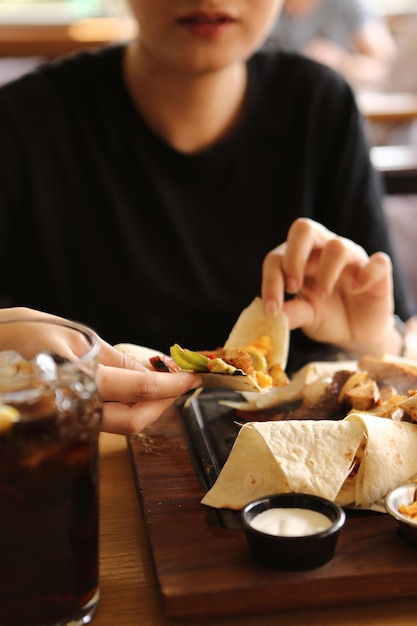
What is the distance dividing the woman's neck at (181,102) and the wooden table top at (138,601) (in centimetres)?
119

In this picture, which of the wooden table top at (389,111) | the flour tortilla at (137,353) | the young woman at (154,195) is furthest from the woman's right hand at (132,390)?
the wooden table top at (389,111)

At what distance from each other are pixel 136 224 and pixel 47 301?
336mm

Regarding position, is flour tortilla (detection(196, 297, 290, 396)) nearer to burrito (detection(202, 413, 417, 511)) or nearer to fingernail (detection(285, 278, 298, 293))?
fingernail (detection(285, 278, 298, 293))

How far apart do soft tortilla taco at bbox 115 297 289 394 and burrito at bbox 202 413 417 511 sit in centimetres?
11

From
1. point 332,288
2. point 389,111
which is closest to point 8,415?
point 332,288

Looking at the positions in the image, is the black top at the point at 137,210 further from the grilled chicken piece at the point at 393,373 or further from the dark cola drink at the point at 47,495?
the dark cola drink at the point at 47,495

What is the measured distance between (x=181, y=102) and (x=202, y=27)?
31cm

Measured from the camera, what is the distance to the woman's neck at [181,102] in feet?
6.97

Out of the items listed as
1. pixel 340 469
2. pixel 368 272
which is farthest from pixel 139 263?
pixel 340 469

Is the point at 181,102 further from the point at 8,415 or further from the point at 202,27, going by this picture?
the point at 8,415

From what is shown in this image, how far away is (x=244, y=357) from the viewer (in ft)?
4.54

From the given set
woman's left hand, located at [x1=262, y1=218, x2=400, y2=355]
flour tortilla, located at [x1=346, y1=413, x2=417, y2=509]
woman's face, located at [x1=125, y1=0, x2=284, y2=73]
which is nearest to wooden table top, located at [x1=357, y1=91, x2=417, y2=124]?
woman's face, located at [x1=125, y1=0, x2=284, y2=73]

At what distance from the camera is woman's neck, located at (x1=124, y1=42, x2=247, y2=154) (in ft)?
6.97

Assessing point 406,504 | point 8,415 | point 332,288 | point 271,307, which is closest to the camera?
point 8,415
